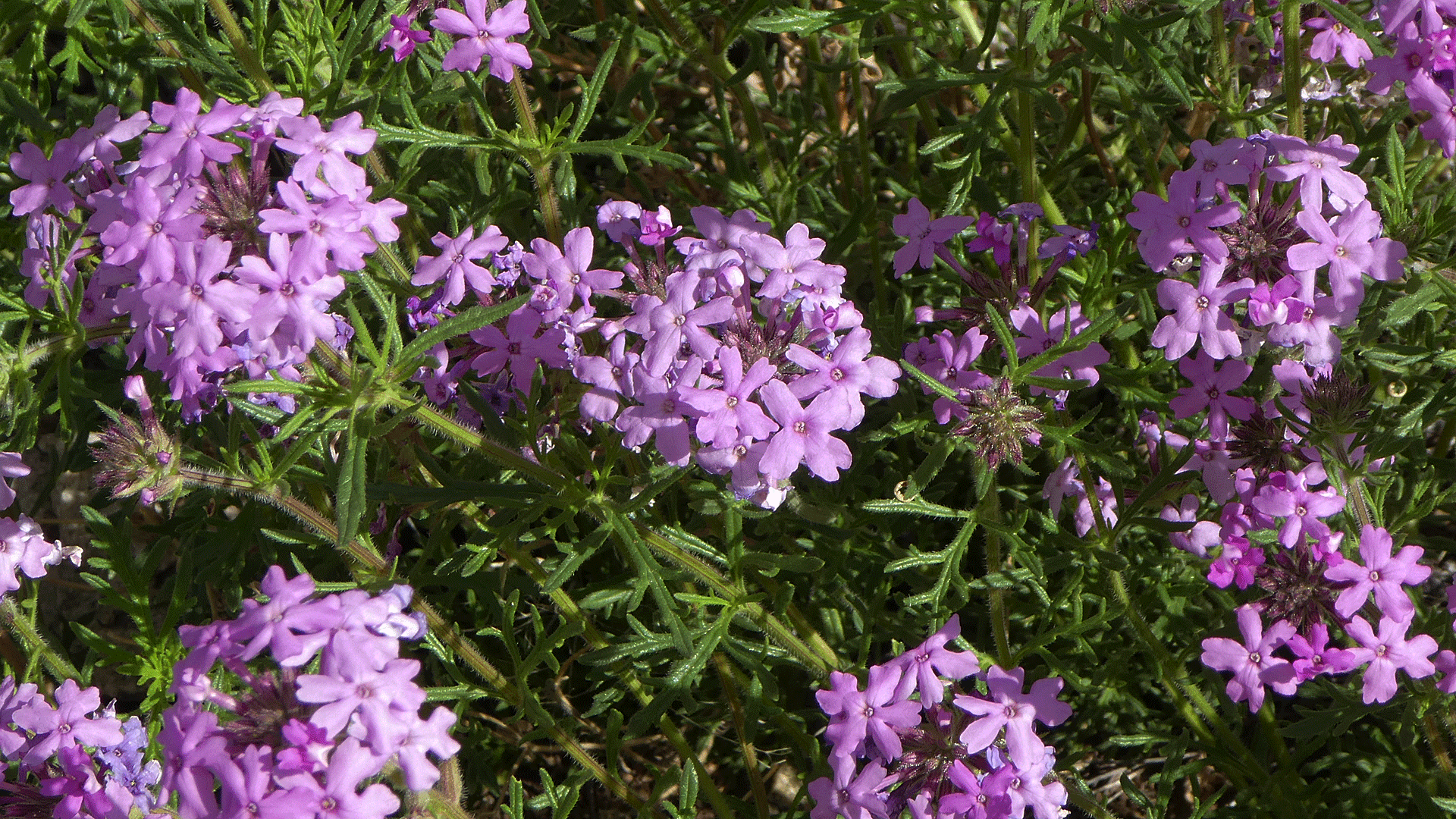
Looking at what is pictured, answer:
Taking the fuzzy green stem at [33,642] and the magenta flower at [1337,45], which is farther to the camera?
the fuzzy green stem at [33,642]

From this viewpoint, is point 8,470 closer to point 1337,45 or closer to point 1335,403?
point 1335,403

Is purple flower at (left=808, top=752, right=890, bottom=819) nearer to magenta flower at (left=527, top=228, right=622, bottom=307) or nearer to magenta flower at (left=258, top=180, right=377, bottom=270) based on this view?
magenta flower at (left=527, top=228, right=622, bottom=307)

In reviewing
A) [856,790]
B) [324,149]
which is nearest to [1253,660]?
[856,790]

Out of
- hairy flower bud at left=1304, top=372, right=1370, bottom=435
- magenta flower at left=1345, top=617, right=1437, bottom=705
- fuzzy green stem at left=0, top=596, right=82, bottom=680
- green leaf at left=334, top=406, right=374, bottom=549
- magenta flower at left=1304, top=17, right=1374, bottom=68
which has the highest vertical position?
magenta flower at left=1304, top=17, right=1374, bottom=68

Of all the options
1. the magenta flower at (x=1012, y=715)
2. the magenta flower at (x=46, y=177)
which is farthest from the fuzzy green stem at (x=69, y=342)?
the magenta flower at (x=1012, y=715)

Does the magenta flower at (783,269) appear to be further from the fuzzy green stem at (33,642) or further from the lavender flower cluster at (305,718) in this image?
the fuzzy green stem at (33,642)

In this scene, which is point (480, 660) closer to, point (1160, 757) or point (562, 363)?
point (562, 363)

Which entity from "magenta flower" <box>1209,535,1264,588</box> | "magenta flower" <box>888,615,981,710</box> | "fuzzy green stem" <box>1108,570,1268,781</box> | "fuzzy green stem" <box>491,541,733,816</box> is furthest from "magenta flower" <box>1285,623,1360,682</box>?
"fuzzy green stem" <box>491,541,733,816</box>
